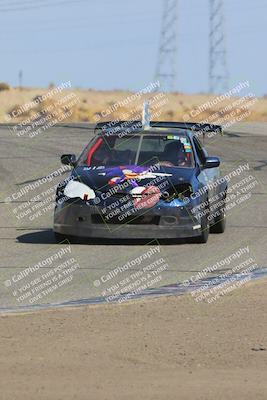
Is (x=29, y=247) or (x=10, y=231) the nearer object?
(x=29, y=247)

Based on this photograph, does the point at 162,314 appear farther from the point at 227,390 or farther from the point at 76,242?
the point at 76,242

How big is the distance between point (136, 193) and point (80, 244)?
99 cm

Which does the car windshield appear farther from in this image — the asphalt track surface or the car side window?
the asphalt track surface

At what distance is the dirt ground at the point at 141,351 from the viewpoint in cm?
642

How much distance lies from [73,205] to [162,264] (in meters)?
1.90

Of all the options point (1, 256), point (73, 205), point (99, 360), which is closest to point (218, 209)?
point (73, 205)

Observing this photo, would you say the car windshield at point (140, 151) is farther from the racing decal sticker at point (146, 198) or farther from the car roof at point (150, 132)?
the racing decal sticker at point (146, 198)

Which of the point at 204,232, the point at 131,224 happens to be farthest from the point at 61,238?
the point at 204,232

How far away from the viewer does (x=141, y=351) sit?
7.52 metres

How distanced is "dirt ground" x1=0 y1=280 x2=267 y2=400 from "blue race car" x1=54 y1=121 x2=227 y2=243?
3803 millimetres

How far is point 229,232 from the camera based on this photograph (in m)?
15.3

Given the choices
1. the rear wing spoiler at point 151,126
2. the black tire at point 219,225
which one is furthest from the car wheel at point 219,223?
the rear wing spoiler at point 151,126

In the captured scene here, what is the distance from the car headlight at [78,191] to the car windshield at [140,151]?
2.35 feet

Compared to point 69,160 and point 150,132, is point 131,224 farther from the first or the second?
point 150,132
